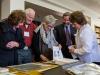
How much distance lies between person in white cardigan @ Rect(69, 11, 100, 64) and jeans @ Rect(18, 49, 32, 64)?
586 mm

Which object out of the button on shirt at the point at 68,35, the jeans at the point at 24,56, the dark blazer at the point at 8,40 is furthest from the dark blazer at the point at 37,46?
the button on shirt at the point at 68,35

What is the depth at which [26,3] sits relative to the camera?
4824 mm

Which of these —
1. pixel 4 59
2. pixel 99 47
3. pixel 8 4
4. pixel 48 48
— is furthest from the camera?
pixel 8 4

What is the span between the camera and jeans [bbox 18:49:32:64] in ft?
7.58

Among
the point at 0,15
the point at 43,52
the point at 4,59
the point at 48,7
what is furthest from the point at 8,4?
the point at 4,59

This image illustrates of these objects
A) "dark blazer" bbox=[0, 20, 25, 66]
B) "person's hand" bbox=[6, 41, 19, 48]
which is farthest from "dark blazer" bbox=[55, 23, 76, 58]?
"person's hand" bbox=[6, 41, 19, 48]

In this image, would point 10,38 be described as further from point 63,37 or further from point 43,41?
point 63,37

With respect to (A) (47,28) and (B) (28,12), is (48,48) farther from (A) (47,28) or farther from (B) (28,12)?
(B) (28,12)

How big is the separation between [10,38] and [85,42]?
84cm

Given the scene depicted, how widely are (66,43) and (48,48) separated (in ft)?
1.42

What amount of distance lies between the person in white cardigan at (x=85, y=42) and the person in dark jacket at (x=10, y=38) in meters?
0.65

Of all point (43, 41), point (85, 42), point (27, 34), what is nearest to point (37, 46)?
point (43, 41)

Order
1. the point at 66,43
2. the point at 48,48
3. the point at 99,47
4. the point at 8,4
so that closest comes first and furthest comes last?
the point at 99,47
the point at 48,48
the point at 66,43
the point at 8,4

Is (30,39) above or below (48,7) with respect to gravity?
below
